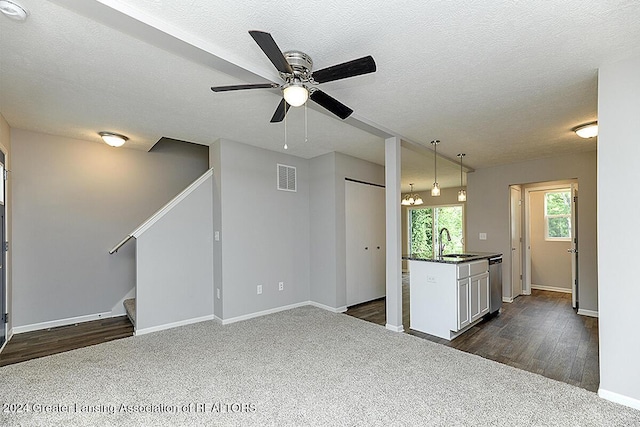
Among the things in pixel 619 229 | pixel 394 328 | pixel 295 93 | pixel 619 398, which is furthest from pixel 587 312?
pixel 295 93

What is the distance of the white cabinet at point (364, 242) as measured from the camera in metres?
4.97

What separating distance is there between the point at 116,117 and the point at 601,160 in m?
4.41

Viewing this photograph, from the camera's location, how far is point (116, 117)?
3.36m

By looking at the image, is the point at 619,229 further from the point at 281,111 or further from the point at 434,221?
the point at 434,221

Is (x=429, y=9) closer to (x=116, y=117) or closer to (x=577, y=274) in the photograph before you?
(x=116, y=117)

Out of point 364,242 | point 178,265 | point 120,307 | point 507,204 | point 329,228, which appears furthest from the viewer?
point 507,204

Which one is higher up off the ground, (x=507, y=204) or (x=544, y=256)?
(x=507, y=204)

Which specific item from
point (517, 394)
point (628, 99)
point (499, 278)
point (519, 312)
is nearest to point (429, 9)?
point (628, 99)

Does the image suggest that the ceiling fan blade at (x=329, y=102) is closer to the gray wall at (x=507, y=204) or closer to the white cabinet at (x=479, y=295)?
the white cabinet at (x=479, y=295)

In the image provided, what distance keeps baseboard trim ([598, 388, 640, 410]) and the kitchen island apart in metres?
1.34

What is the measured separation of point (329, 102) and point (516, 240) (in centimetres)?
510

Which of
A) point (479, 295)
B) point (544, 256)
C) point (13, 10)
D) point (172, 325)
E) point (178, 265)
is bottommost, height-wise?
point (172, 325)

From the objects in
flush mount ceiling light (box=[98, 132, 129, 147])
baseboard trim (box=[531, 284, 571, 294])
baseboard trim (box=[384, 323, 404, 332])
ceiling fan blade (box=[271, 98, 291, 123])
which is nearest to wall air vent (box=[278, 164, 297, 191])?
flush mount ceiling light (box=[98, 132, 129, 147])

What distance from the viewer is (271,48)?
5.44 ft
